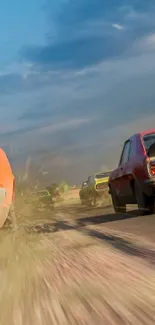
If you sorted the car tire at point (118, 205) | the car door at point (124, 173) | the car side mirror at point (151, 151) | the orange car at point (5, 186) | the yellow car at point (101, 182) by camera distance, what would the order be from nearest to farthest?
the orange car at point (5, 186), the car side mirror at point (151, 151), the car door at point (124, 173), the car tire at point (118, 205), the yellow car at point (101, 182)

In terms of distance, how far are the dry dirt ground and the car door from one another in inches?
158

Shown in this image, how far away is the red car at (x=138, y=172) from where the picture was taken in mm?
11453

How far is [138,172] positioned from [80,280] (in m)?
6.88

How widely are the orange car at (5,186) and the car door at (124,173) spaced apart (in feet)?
11.4

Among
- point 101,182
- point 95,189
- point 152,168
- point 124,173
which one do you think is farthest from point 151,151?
point 101,182

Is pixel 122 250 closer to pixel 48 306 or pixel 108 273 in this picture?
pixel 108 273

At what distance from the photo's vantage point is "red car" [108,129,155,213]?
37.6 ft

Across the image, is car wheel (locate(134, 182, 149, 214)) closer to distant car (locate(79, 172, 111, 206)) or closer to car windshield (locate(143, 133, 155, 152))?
car windshield (locate(143, 133, 155, 152))

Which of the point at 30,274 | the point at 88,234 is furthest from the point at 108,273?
the point at 88,234

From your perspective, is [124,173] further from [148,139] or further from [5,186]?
[5,186]

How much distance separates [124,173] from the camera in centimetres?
1320

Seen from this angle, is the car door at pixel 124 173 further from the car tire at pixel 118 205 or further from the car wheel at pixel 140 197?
the car wheel at pixel 140 197

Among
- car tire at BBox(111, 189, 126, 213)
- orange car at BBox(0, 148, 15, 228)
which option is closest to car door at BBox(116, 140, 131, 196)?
car tire at BBox(111, 189, 126, 213)

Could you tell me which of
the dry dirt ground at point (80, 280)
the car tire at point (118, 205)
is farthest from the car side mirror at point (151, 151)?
the car tire at point (118, 205)
